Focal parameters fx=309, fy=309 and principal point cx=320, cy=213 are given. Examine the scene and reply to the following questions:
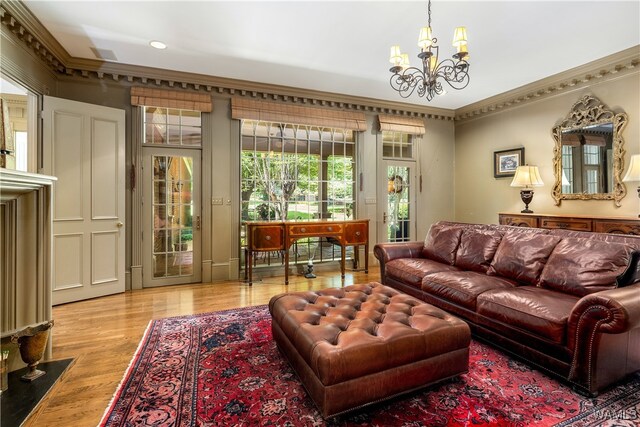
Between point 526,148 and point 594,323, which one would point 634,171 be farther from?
point 594,323

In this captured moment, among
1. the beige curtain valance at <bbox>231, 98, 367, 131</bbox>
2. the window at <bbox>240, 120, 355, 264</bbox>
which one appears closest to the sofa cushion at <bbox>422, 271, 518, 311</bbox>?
the window at <bbox>240, 120, 355, 264</bbox>

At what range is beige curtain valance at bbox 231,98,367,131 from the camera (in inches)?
175

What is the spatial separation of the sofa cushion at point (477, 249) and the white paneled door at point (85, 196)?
3.97 m

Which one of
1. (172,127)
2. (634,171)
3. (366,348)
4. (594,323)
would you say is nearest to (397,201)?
(634,171)

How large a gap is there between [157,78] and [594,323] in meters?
4.93

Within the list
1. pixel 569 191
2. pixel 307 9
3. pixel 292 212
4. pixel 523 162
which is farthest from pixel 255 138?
pixel 569 191

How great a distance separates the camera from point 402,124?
17.9 feet

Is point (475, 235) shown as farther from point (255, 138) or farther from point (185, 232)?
point (185, 232)

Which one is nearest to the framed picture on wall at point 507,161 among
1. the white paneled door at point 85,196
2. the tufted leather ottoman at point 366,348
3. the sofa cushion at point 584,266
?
the sofa cushion at point 584,266

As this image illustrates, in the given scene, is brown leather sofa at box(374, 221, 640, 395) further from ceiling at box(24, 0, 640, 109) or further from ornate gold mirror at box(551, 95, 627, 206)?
ceiling at box(24, 0, 640, 109)

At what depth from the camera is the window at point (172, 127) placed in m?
4.14

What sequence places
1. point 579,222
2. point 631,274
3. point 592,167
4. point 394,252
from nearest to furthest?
1. point 631,274
2. point 394,252
3. point 579,222
4. point 592,167

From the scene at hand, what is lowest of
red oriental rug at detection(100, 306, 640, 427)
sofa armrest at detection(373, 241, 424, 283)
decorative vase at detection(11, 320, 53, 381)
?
Result: red oriental rug at detection(100, 306, 640, 427)

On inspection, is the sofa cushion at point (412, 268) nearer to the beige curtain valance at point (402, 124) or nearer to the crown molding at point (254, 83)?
the beige curtain valance at point (402, 124)
